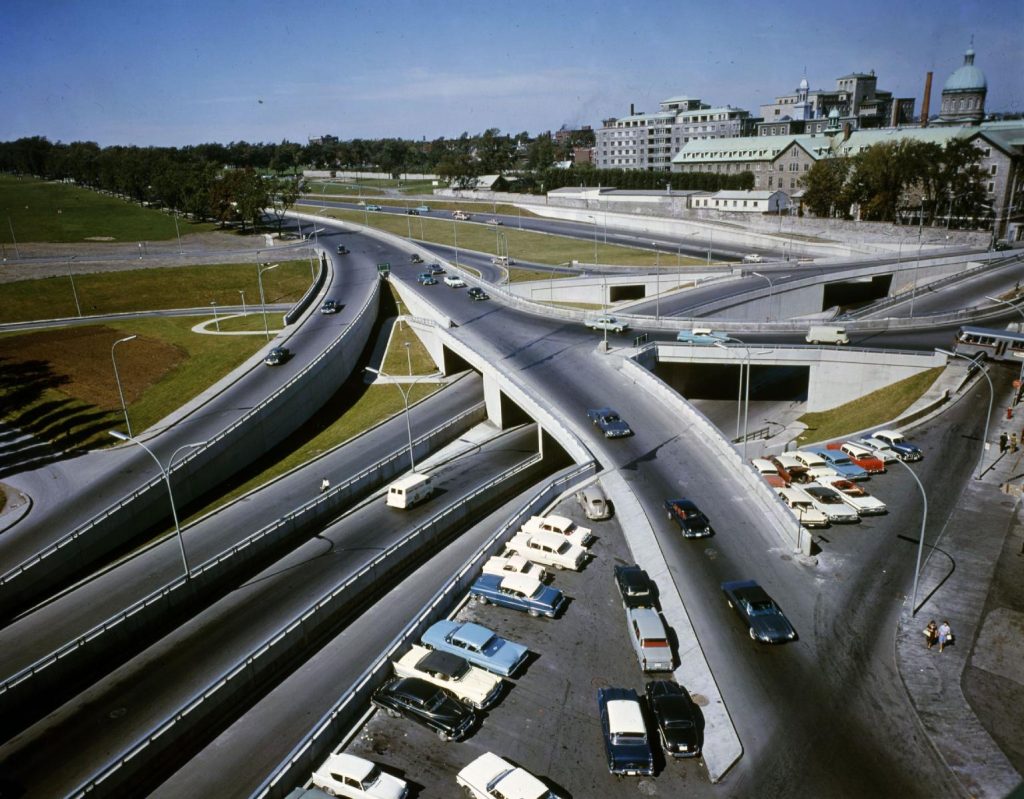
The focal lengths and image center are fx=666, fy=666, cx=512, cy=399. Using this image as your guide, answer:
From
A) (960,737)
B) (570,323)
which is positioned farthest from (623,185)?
(960,737)

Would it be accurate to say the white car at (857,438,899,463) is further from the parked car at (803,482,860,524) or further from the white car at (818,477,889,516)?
the parked car at (803,482,860,524)

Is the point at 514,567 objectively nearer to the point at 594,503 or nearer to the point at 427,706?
the point at 594,503

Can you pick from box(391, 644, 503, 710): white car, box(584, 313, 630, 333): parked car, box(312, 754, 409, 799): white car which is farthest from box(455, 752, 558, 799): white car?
box(584, 313, 630, 333): parked car

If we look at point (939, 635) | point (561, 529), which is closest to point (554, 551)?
point (561, 529)

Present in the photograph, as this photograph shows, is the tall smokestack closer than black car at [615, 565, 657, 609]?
No

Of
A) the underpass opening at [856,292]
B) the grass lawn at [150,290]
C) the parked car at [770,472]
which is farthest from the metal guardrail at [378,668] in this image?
the underpass opening at [856,292]
